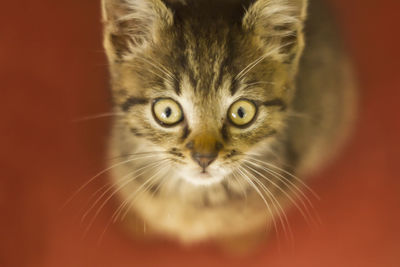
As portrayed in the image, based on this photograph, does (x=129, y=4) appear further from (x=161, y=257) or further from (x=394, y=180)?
(x=394, y=180)

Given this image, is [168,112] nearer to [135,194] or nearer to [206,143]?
[206,143]

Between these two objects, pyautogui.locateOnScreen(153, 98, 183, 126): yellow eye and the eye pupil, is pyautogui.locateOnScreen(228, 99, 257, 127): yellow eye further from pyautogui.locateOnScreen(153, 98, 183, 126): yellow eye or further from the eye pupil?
pyautogui.locateOnScreen(153, 98, 183, 126): yellow eye

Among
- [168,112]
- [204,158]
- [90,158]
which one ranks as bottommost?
[204,158]

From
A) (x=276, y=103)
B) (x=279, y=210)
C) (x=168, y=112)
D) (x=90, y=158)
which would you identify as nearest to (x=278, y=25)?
(x=276, y=103)

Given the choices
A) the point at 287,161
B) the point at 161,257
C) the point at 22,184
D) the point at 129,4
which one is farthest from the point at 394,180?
the point at 22,184

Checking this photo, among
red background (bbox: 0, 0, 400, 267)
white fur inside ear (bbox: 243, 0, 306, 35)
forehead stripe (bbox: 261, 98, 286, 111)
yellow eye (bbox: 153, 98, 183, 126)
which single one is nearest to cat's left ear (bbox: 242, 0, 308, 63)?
white fur inside ear (bbox: 243, 0, 306, 35)

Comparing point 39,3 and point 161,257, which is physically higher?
point 39,3

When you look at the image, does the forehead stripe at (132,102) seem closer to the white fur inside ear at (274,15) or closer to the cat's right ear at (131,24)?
the cat's right ear at (131,24)
